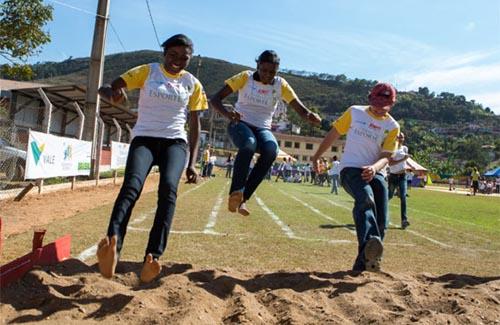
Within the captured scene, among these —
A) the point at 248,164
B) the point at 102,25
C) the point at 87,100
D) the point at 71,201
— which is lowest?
the point at 71,201

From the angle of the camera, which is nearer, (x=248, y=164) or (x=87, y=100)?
(x=248, y=164)

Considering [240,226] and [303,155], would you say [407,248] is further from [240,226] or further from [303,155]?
[303,155]

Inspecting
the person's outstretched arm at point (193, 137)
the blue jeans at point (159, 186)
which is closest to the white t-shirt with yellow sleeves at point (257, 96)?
the person's outstretched arm at point (193, 137)

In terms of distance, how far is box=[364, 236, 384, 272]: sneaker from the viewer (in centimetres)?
536

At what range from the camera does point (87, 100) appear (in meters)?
19.9

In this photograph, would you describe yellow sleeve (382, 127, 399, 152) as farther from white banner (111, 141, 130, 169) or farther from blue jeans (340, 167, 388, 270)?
white banner (111, 141, 130, 169)

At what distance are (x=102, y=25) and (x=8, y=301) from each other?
58.1 feet

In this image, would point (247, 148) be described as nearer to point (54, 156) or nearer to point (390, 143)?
point (390, 143)

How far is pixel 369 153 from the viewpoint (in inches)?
235

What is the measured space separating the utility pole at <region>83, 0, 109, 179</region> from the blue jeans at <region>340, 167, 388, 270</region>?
50.1 ft

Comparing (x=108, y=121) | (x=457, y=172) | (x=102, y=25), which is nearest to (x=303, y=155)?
(x=457, y=172)

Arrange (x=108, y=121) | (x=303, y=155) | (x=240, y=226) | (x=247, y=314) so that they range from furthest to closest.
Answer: (x=303, y=155), (x=108, y=121), (x=240, y=226), (x=247, y=314)

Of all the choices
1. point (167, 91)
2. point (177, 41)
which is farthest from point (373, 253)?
point (177, 41)

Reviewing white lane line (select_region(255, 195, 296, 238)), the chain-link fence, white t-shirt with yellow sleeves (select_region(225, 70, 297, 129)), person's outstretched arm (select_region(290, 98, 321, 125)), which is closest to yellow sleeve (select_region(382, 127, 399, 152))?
person's outstretched arm (select_region(290, 98, 321, 125))
